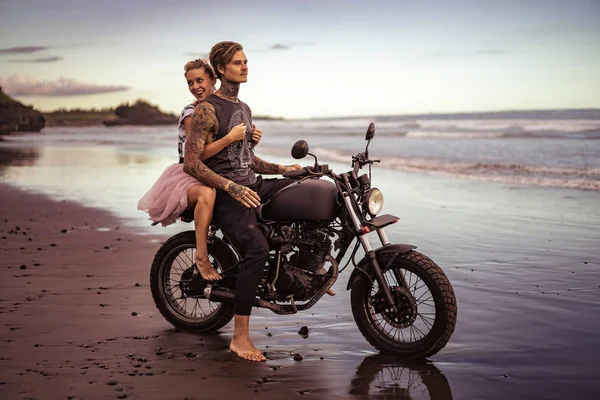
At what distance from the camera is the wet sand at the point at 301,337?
4.67 metres

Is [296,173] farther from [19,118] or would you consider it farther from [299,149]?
[19,118]

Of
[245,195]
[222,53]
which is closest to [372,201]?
[245,195]

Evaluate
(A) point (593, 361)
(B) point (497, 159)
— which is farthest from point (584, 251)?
(B) point (497, 159)

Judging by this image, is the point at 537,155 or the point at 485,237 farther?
the point at 537,155

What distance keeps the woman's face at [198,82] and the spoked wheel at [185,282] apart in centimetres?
137

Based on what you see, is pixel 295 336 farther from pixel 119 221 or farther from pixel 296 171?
pixel 119 221

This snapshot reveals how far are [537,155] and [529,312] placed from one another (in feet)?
70.6

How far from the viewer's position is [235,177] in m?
5.64

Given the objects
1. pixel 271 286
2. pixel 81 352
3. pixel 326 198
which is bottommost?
pixel 81 352

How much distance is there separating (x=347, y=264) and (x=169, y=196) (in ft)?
4.99

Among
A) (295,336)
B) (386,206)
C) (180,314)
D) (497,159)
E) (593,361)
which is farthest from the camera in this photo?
(497,159)

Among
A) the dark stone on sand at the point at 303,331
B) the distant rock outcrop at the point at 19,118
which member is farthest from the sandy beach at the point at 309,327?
the distant rock outcrop at the point at 19,118

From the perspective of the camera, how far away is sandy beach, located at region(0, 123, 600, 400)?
4.69 meters

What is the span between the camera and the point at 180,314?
625 centimetres
